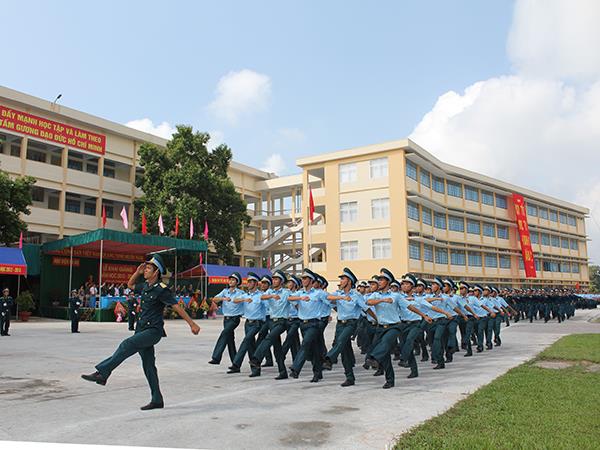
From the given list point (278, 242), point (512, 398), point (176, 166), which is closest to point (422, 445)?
point (512, 398)

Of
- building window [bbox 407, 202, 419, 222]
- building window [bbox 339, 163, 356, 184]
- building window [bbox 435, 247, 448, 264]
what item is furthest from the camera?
building window [bbox 435, 247, 448, 264]

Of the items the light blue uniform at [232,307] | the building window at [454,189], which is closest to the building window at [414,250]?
the building window at [454,189]

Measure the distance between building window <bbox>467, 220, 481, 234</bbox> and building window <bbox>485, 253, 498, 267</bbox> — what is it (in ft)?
9.90

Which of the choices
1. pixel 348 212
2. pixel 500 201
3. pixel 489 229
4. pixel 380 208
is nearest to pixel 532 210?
pixel 500 201

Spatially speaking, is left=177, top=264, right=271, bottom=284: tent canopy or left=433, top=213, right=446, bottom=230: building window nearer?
left=177, top=264, right=271, bottom=284: tent canopy

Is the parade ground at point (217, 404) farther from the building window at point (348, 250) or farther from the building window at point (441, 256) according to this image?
the building window at point (441, 256)

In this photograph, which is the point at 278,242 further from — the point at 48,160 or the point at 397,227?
the point at 48,160

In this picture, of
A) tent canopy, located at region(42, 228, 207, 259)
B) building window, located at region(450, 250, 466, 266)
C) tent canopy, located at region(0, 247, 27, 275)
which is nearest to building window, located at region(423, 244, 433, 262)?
building window, located at region(450, 250, 466, 266)

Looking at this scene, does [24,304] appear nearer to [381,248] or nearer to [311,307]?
[311,307]

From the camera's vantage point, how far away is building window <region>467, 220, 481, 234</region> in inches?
2140

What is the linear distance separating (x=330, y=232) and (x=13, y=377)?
3784cm

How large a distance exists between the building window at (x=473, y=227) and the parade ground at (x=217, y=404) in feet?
145

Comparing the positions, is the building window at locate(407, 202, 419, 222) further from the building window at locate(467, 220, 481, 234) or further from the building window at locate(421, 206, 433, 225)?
the building window at locate(467, 220, 481, 234)

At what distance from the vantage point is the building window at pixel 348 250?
44750mm
